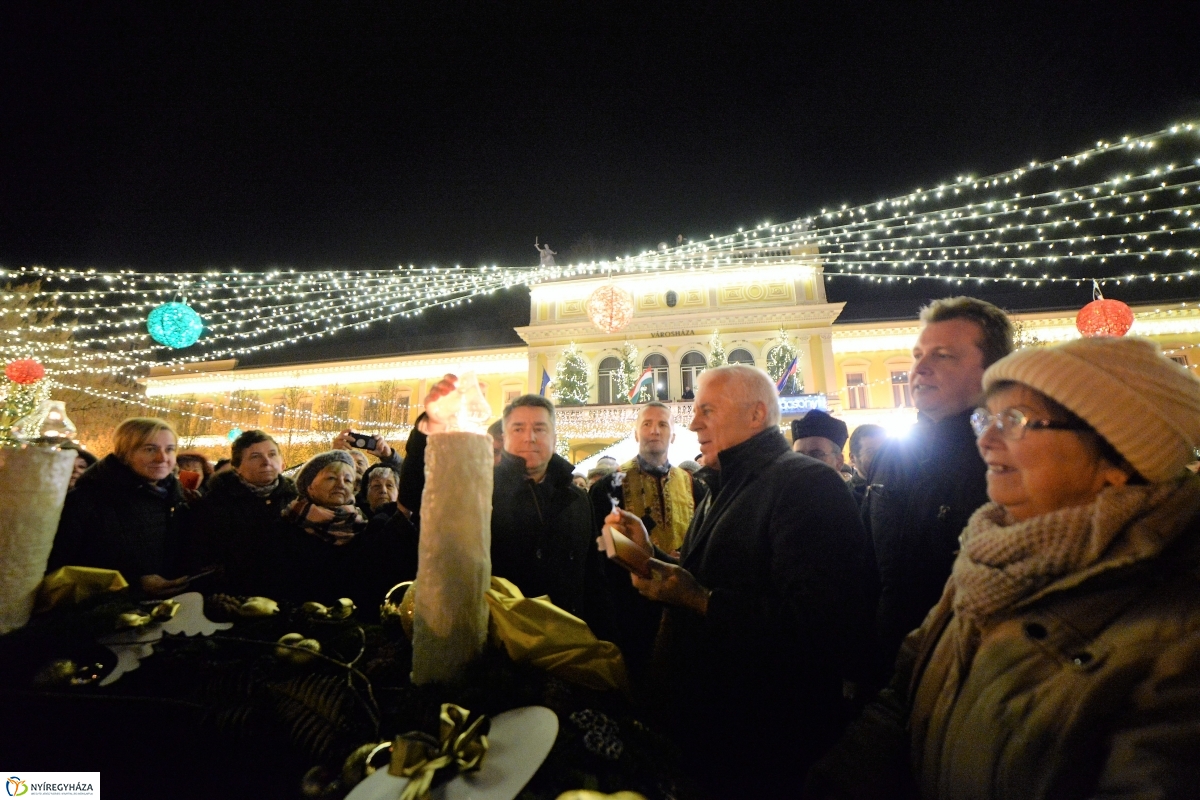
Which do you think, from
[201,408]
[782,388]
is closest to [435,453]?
[782,388]

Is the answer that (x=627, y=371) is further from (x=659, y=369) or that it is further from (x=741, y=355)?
(x=741, y=355)

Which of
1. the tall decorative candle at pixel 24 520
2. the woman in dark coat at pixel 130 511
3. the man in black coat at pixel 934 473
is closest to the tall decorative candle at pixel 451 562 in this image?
the tall decorative candle at pixel 24 520

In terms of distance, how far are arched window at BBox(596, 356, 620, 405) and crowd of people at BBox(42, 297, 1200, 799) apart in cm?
1909

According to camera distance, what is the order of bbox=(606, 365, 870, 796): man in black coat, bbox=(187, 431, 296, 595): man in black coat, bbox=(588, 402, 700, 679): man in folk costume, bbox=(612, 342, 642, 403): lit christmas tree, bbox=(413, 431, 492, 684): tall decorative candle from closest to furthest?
bbox=(413, 431, 492, 684): tall decorative candle
bbox=(606, 365, 870, 796): man in black coat
bbox=(187, 431, 296, 595): man in black coat
bbox=(588, 402, 700, 679): man in folk costume
bbox=(612, 342, 642, 403): lit christmas tree

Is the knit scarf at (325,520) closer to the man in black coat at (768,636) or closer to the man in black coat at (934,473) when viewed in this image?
the man in black coat at (768,636)

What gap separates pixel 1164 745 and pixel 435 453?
1440 mm

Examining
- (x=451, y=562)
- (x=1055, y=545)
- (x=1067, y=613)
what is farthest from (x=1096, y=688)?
(x=451, y=562)

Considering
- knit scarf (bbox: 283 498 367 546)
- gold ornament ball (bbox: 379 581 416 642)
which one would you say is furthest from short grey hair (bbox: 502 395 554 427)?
gold ornament ball (bbox: 379 581 416 642)

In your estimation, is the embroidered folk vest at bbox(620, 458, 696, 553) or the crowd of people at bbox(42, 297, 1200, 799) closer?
the crowd of people at bbox(42, 297, 1200, 799)

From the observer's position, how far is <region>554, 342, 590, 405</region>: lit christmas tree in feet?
60.1

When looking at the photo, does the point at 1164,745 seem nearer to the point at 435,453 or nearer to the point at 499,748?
the point at 499,748

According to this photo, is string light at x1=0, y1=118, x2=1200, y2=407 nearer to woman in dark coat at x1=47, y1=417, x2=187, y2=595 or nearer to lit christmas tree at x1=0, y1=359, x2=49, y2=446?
lit christmas tree at x1=0, y1=359, x2=49, y2=446

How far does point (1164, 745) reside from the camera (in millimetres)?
797

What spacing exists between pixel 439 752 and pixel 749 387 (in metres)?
1.47
